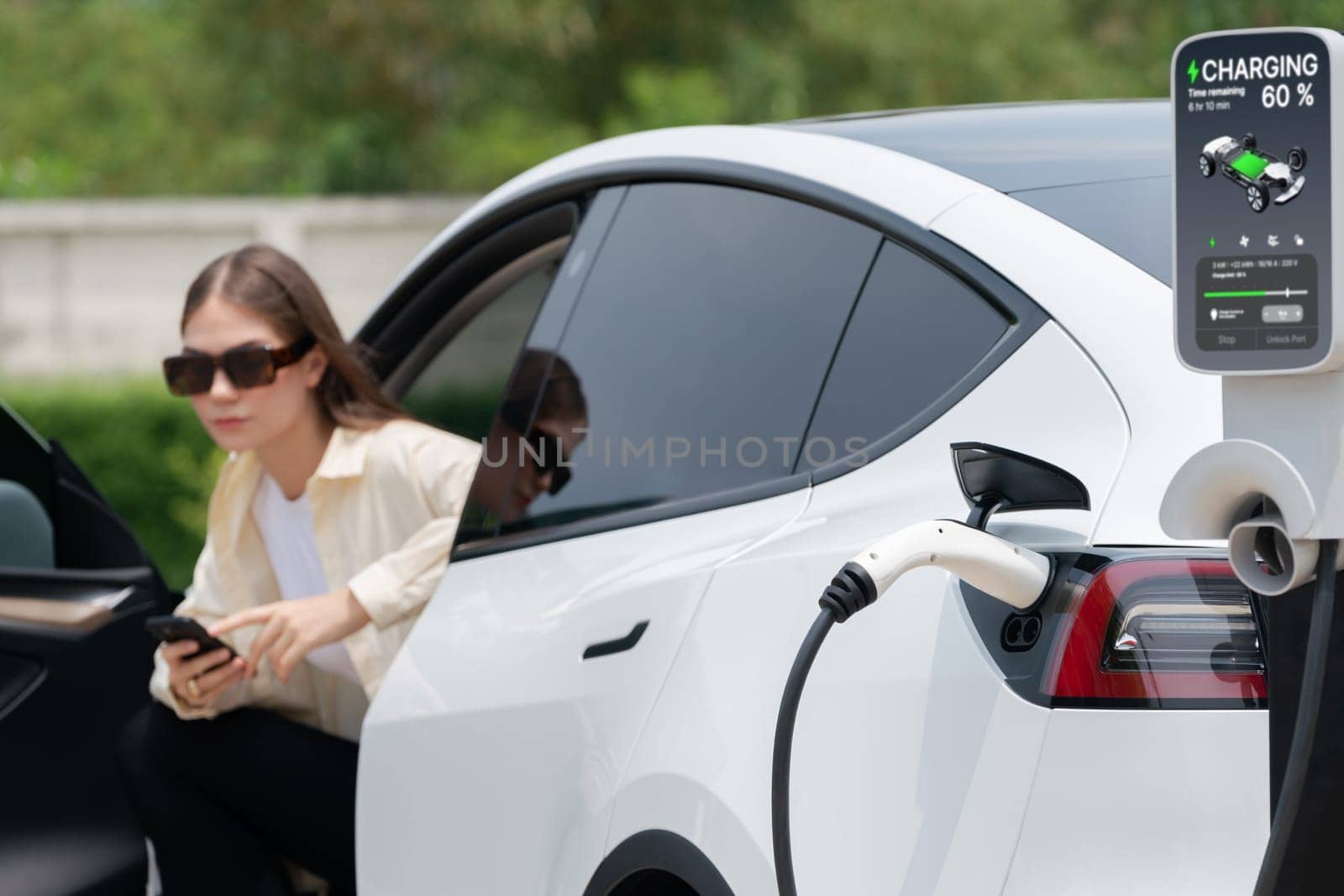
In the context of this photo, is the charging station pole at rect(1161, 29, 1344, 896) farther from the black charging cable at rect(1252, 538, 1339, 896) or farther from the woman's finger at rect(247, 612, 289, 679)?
the woman's finger at rect(247, 612, 289, 679)

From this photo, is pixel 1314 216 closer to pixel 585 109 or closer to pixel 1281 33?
pixel 1281 33

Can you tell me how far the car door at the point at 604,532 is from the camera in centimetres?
203

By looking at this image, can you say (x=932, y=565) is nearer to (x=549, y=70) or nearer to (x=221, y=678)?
(x=221, y=678)

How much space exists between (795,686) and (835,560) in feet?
0.73

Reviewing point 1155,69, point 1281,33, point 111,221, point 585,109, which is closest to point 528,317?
point 1281,33

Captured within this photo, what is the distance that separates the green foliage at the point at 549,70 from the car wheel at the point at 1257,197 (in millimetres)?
12553

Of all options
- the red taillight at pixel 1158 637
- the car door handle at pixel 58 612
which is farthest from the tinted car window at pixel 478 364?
the red taillight at pixel 1158 637

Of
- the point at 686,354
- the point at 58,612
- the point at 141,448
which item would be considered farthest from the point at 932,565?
the point at 141,448

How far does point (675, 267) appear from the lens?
236 centimetres

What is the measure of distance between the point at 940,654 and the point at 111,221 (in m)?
12.4

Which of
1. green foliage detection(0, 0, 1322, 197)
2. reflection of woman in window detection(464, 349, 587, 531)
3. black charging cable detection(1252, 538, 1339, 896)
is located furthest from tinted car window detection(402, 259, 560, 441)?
green foliage detection(0, 0, 1322, 197)

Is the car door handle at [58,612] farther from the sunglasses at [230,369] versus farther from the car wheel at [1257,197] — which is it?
the car wheel at [1257,197]

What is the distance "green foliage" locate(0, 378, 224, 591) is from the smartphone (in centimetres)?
797

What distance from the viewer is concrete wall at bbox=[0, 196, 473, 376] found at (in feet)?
42.8
